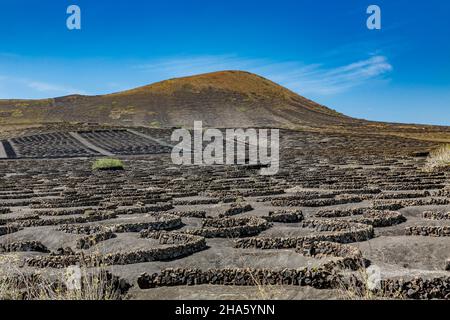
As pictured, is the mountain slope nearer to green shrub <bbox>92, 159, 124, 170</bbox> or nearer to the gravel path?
the gravel path

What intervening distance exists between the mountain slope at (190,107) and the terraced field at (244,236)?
65.8 meters

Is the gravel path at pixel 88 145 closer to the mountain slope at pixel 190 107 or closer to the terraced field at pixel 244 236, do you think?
the mountain slope at pixel 190 107

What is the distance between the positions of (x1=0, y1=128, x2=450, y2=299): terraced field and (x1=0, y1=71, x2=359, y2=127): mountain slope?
65817 millimetres

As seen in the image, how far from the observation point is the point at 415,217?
1035 cm

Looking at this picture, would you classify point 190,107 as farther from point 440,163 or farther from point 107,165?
point 440,163

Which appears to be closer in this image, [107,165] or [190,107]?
[107,165]

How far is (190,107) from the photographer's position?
100438 millimetres

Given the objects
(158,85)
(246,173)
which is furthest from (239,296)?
(158,85)

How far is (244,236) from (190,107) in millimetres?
92128

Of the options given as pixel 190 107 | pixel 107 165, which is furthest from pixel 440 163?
pixel 190 107

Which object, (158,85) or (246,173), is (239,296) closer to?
(246,173)

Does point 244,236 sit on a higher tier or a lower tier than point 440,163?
lower

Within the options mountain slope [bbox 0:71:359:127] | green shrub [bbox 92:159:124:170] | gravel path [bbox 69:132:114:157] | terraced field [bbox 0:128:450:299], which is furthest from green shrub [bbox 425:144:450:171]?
mountain slope [bbox 0:71:359:127]

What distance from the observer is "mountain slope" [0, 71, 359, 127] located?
298 ft
